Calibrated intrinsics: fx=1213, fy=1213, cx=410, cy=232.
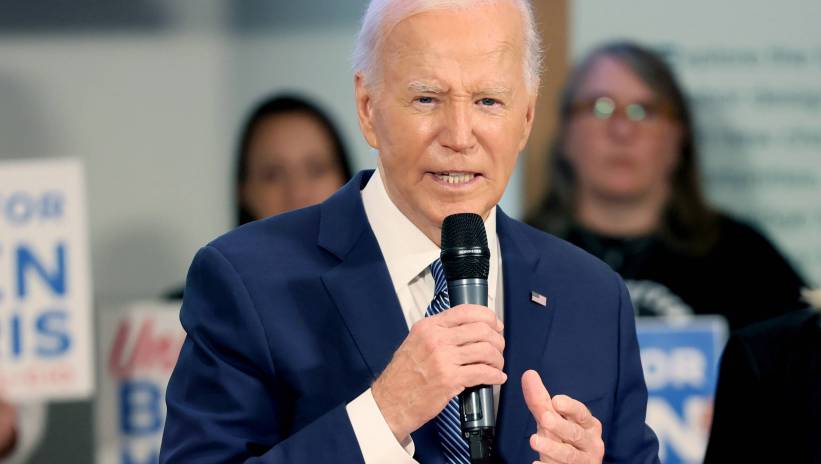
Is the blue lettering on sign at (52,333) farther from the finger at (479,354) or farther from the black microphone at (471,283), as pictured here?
the finger at (479,354)

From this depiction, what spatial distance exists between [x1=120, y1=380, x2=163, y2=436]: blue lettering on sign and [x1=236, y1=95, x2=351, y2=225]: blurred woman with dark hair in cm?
74

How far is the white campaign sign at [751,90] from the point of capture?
4.95 meters

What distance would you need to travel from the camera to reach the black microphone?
1602 millimetres

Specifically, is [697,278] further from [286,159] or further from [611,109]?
[286,159]

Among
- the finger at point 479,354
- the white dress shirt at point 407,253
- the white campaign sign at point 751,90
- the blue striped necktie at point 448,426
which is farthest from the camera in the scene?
the white campaign sign at point 751,90

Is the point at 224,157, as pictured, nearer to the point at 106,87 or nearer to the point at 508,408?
the point at 106,87

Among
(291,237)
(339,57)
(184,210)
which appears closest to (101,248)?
(184,210)

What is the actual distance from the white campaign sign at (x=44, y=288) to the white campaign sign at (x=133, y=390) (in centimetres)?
33

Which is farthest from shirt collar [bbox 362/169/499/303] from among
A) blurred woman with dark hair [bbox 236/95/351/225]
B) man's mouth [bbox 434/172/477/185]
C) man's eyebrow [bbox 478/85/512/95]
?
blurred woman with dark hair [bbox 236/95/351/225]

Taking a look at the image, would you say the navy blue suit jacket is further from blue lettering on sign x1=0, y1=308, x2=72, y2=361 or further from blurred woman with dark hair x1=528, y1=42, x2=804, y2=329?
blurred woman with dark hair x1=528, y1=42, x2=804, y2=329

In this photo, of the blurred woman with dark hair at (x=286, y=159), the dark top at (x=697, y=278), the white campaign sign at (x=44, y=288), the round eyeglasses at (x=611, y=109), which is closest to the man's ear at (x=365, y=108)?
the white campaign sign at (x=44, y=288)

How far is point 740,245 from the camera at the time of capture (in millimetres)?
4871

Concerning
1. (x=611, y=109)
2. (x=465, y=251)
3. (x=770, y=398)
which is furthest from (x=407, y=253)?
(x=611, y=109)

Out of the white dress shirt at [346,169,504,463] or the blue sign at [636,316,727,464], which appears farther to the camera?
the blue sign at [636,316,727,464]
